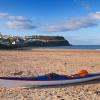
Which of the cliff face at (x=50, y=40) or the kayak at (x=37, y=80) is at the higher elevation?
the cliff face at (x=50, y=40)

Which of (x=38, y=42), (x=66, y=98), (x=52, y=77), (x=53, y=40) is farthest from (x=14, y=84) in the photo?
(x=53, y=40)

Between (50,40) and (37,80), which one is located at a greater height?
(50,40)

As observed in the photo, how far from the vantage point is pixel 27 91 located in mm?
13664

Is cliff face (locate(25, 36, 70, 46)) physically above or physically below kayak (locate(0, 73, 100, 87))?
above

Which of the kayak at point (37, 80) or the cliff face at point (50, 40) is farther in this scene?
the cliff face at point (50, 40)

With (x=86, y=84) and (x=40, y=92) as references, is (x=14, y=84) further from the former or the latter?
(x=86, y=84)

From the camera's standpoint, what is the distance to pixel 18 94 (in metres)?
13.0

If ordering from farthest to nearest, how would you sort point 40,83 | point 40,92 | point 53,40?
point 53,40, point 40,83, point 40,92

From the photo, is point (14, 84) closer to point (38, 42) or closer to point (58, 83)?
point (58, 83)

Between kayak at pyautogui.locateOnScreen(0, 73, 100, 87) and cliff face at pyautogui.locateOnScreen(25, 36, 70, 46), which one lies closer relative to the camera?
kayak at pyautogui.locateOnScreen(0, 73, 100, 87)

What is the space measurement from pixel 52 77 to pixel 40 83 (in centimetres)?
66

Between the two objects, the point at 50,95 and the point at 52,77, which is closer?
the point at 50,95

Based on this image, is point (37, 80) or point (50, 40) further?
point (50, 40)

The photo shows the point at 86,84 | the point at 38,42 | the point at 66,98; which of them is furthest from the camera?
the point at 38,42
